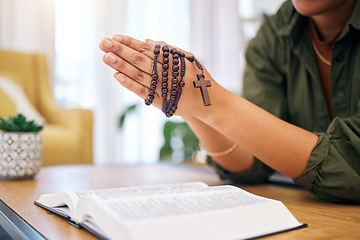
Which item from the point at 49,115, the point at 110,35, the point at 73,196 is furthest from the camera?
the point at 110,35

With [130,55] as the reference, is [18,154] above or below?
below

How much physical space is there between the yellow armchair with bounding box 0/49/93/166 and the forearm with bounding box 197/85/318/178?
1.38 metres

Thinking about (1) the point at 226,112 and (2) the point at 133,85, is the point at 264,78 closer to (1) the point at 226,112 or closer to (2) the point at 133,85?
(1) the point at 226,112

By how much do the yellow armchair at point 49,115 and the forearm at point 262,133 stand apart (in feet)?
4.52

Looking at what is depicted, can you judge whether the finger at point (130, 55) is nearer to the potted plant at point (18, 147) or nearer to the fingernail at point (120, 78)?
the fingernail at point (120, 78)

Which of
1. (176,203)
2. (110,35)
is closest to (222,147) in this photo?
(176,203)

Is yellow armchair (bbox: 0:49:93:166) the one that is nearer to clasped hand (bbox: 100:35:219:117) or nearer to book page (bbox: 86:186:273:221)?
clasped hand (bbox: 100:35:219:117)

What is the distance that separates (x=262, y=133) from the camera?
0.64 meters

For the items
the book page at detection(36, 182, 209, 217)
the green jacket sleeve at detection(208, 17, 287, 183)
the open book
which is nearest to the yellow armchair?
the green jacket sleeve at detection(208, 17, 287, 183)

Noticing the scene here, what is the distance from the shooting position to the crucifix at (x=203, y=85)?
0.60 meters

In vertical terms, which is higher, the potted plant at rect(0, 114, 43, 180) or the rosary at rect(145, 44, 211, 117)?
the rosary at rect(145, 44, 211, 117)

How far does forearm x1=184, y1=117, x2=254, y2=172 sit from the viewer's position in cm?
79

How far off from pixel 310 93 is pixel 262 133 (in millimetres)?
370

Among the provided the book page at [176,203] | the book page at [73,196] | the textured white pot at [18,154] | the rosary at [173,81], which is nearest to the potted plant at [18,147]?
the textured white pot at [18,154]
